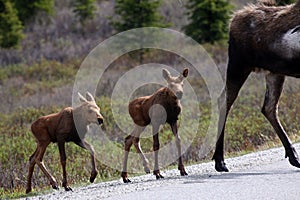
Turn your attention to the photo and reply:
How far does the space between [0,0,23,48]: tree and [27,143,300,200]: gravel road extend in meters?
29.9

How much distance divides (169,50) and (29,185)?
26.3 meters

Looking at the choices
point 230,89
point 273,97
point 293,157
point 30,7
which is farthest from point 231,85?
point 30,7

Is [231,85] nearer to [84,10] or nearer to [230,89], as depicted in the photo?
[230,89]

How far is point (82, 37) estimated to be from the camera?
4272cm

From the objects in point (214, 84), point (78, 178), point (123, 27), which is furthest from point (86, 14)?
point (78, 178)

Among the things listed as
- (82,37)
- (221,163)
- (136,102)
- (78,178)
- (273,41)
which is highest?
(273,41)

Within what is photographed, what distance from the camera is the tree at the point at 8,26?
127 ft

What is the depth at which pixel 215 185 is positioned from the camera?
26.5 feet

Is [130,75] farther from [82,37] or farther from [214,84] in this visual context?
[82,37]

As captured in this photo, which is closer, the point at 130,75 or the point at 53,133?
the point at 53,133

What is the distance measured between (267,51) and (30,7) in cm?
3638

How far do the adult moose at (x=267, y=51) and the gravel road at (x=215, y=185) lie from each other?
0.38m

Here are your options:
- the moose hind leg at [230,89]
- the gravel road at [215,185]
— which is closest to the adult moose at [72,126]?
the gravel road at [215,185]

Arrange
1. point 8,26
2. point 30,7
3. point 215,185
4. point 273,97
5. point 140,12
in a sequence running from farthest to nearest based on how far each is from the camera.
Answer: point 30,7 < point 8,26 < point 140,12 < point 273,97 < point 215,185
